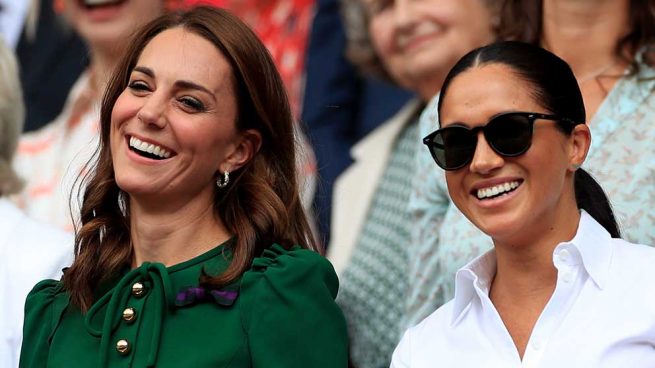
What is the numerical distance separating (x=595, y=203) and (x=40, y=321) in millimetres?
1414

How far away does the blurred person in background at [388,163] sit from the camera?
4.73 m

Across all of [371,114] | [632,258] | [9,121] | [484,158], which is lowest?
[371,114]

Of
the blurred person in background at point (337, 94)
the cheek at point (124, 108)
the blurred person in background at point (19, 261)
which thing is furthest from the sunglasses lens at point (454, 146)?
the blurred person in background at point (337, 94)

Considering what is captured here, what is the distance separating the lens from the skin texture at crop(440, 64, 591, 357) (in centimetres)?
319

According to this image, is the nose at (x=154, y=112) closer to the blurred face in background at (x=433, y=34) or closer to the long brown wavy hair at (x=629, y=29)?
the long brown wavy hair at (x=629, y=29)

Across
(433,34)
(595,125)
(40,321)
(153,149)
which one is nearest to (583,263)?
(595,125)

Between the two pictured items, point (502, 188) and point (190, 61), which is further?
point (190, 61)

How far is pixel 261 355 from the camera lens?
3252 millimetres

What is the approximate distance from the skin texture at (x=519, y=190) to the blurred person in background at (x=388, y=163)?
118cm

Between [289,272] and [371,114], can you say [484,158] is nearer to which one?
[289,272]

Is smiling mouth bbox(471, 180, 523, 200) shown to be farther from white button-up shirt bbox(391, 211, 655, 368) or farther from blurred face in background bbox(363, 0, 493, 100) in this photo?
blurred face in background bbox(363, 0, 493, 100)

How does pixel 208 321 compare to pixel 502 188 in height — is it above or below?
below

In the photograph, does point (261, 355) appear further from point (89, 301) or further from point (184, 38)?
point (184, 38)

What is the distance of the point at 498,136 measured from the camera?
10.4 ft
